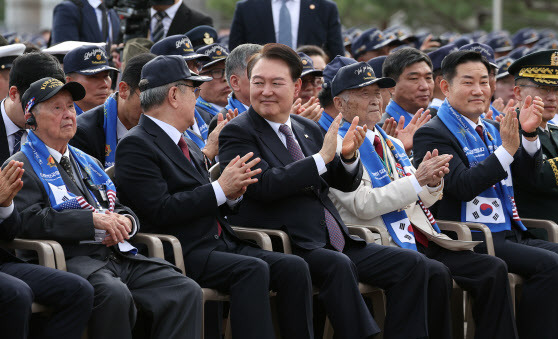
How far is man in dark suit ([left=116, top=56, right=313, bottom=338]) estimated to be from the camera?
5.40 m

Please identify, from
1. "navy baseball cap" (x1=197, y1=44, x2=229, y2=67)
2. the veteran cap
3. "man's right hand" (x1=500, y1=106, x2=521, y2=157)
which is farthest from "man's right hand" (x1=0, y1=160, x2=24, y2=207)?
"man's right hand" (x1=500, y1=106, x2=521, y2=157)

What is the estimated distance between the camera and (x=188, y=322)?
5.16 meters

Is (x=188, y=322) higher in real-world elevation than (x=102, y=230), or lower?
lower

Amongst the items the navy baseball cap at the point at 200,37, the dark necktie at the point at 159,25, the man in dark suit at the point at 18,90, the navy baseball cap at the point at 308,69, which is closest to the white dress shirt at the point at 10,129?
the man in dark suit at the point at 18,90

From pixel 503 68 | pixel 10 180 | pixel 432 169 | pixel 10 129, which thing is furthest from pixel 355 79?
pixel 503 68

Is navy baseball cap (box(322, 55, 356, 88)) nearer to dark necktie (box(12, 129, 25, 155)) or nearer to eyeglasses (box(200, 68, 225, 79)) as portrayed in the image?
eyeglasses (box(200, 68, 225, 79))

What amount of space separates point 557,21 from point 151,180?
106ft

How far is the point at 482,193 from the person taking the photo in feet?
22.7

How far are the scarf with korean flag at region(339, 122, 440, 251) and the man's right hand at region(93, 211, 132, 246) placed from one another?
1.86 meters

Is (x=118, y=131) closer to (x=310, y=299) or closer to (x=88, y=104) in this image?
(x=88, y=104)

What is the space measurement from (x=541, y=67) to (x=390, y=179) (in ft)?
5.95

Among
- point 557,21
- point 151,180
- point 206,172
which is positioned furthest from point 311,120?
point 557,21

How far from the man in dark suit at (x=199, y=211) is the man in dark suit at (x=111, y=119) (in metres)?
0.89

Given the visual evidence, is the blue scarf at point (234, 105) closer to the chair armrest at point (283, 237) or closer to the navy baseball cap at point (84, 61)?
the navy baseball cap at point (84, 61)
